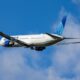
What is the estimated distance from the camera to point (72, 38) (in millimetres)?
187750

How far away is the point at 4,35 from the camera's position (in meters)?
197

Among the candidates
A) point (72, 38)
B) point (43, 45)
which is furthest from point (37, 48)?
point (72, 38)

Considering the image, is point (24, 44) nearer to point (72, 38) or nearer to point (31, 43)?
point (31, 43)

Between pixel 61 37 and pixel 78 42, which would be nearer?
pixel 78 42

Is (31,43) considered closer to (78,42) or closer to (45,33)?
(45,33)

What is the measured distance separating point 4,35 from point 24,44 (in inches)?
280

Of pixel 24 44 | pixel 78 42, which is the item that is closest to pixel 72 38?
pixel 78 42

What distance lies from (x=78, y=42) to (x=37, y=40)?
2087cm

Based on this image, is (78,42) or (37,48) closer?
(78,42)

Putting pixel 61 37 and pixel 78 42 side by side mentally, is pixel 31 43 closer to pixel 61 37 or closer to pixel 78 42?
pixel 61 37

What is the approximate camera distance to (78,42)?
596ft

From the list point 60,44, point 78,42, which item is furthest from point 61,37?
point 78,42

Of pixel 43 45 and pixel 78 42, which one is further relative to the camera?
pixel 43 45

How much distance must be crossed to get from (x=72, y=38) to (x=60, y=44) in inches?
351
